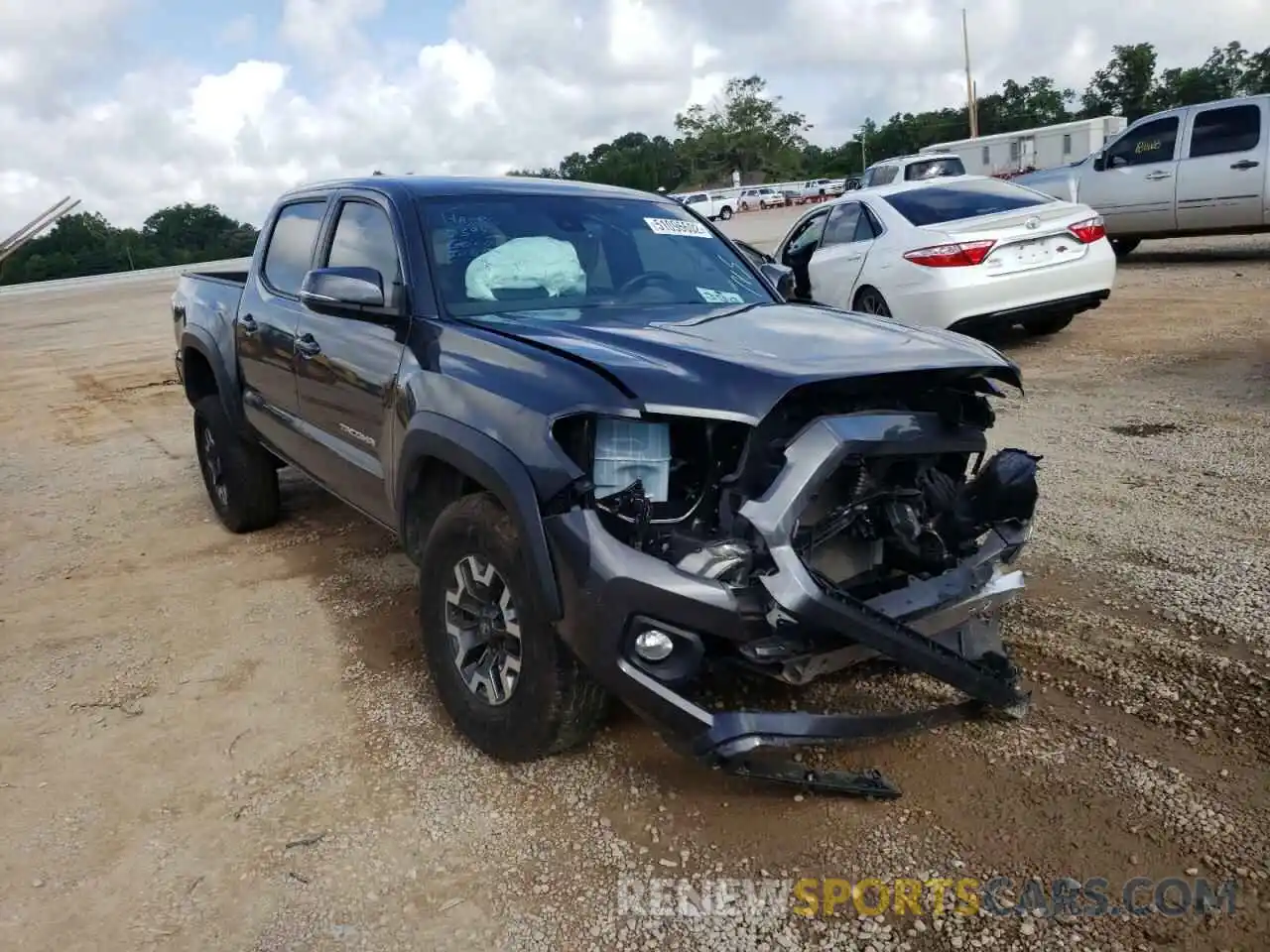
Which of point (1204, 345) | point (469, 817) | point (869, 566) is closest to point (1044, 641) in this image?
point (869, 566)

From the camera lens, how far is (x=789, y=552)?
254 cm

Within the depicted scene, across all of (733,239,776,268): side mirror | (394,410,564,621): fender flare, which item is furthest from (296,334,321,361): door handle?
(733,239,776,268): side mirror

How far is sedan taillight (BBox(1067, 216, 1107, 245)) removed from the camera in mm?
8680

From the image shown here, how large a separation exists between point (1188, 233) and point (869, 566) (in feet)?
41.3

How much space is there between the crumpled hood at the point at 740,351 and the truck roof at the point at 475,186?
31.2 inches

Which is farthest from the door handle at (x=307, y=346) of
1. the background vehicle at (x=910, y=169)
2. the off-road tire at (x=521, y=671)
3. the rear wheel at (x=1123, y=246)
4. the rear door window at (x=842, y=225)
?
the background vehicle at (x=910, y=169)

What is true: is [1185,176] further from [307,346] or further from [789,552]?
[789,552]

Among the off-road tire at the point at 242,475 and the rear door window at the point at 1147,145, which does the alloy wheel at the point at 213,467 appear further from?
the rear door window at the point at 1147,145

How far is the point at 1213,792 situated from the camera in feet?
9.23

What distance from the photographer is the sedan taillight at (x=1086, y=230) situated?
8.68 meters

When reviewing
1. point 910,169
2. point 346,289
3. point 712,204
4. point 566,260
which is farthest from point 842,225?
point 712,204

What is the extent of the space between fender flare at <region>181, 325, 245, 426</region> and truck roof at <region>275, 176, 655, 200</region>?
1368mm

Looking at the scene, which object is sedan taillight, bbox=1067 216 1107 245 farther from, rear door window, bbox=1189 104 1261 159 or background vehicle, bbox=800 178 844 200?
background vehicle, bbox=800 178 844 200

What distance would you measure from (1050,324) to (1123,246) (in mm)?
6167
